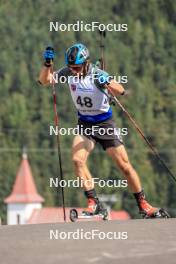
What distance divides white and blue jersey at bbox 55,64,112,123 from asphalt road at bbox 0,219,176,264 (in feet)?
8.72

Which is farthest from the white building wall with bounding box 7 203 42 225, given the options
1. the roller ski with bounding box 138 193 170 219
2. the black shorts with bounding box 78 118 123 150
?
the black shorts with bounding box 78 118 123 150

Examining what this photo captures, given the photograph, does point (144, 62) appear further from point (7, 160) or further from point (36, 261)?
point (36, 261)

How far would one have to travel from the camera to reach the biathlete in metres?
13.0

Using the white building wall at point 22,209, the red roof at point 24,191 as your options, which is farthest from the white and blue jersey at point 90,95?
the red roof at point 24,191

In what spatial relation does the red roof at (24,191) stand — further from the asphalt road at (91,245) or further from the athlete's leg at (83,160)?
the asphalt road at (91,245)

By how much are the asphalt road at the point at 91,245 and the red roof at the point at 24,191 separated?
345 feet

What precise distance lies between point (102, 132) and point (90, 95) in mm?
539

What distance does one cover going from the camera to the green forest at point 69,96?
134 m

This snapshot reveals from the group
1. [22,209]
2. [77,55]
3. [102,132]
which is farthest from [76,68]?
[22,209]

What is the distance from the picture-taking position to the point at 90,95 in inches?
514

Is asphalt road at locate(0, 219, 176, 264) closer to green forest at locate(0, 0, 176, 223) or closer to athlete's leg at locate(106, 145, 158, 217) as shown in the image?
athlete's leg at locate(106, 145, 158, 217)

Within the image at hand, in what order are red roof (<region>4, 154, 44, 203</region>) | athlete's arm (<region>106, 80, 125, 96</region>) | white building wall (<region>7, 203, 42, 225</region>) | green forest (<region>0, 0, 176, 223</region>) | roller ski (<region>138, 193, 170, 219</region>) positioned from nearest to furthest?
athlete's arm (<region>106, 80, 125, 96</region>)
roller ski (<region>138, 193, 170, 219</region>)
white building wall (<region>7, 203, 42, 225</region>)
red roof (<region>4, 154, 44, 203</region>)
green forest (<region>0, 0, 176, 223</region>)

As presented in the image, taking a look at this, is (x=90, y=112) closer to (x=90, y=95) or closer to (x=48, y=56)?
(x=90, y=95)

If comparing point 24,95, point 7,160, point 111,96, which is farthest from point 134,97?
point 111,96
